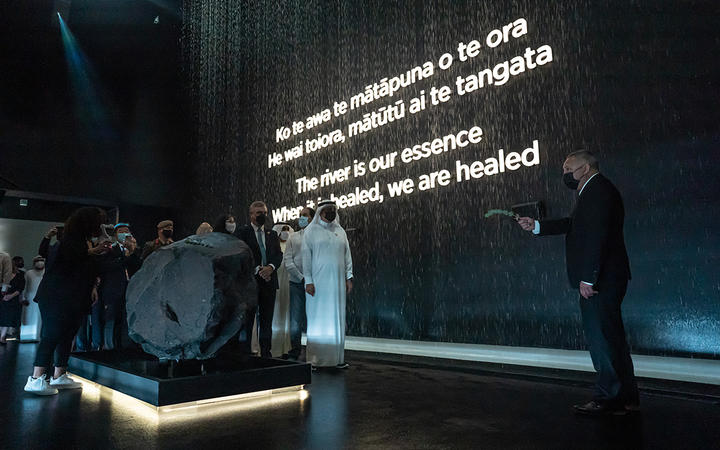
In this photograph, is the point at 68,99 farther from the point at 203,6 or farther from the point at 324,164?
the point at 324,164

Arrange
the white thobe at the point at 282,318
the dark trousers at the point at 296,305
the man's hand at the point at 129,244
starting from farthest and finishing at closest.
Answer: the white thobe at the point at 282,318, the dark trousers at the point at 296,305, the man's hand at the point at 129,244

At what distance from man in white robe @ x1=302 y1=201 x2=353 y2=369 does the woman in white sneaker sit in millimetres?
1670

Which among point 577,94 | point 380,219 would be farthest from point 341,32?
point 577,94

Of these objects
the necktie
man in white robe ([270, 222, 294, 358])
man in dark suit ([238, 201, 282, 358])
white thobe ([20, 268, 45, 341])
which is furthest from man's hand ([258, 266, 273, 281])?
Result: white thobe ([20, 268, 45, 341])

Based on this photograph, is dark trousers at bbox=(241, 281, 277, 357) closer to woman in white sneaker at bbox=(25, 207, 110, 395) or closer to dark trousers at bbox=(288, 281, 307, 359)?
dark trousers at bbox=(288, 281, 307, 359)

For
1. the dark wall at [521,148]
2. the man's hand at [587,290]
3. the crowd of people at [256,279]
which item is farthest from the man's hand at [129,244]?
the man's hand at [587,290]

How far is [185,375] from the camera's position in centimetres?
270

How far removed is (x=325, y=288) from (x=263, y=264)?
58 cm

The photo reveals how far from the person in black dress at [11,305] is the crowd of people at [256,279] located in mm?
2510

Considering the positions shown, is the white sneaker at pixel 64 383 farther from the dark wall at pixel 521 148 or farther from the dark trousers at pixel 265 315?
the dark wall at pixel 521 148

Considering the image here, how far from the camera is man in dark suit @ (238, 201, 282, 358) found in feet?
13.3

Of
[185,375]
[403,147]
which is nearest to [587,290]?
[185,375]

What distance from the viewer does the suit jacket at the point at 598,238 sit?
242 cm

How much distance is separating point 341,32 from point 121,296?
172 inches
